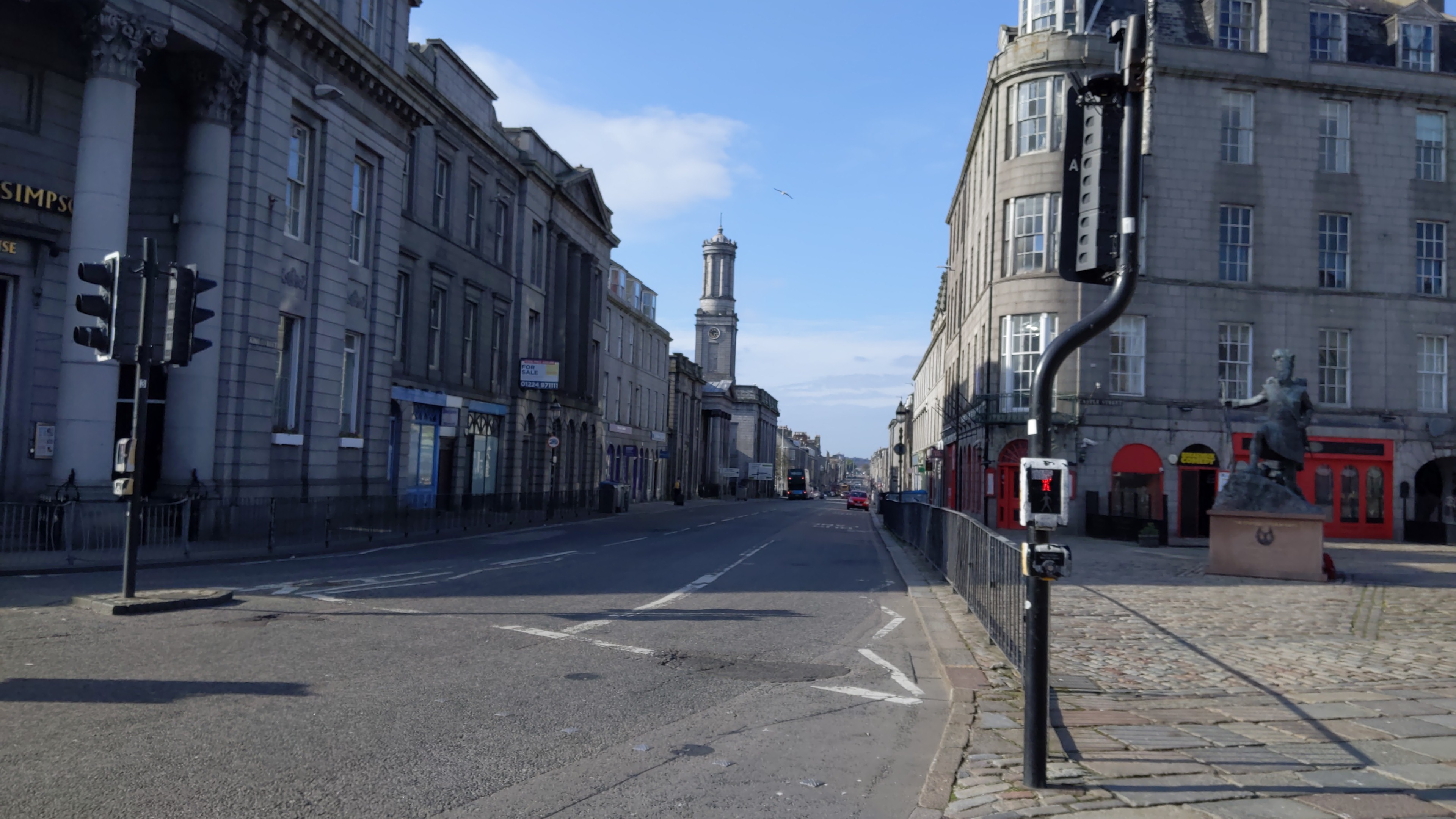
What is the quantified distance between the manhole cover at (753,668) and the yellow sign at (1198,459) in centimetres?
2840

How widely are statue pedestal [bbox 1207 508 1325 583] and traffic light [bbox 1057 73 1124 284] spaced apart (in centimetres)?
1391

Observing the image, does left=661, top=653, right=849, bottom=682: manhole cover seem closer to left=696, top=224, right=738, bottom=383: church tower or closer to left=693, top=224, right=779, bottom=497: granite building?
left=693, top=224, right=779, bottom=497: granite building

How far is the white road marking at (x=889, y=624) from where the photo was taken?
35.7 ft

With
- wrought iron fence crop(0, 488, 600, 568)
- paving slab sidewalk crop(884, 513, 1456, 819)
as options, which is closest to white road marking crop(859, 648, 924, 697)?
paving slab sidewalk crop(884, 513, 1456, 819)

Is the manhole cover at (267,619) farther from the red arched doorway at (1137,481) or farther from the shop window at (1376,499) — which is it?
the shop window at (1376,499)

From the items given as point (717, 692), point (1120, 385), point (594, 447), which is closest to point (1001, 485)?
point (1120, 385)

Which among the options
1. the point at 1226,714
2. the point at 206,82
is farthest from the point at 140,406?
the point at 206,82

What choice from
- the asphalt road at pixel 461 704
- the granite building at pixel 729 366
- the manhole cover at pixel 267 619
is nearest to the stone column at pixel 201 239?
the asphalt road at pixel 461 704

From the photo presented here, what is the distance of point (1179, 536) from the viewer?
1312 inches

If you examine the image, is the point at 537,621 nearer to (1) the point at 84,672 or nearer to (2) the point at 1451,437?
(1) the point at 84,672

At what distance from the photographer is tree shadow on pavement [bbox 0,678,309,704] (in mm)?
6574

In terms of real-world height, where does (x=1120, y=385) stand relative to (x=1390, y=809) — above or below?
above

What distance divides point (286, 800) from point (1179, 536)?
1308 inches

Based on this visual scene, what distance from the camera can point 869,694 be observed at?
7.91 metres
